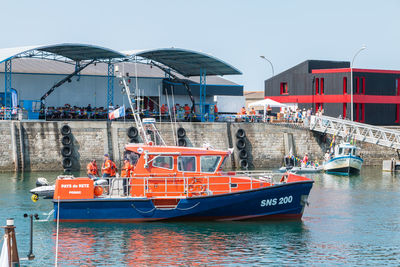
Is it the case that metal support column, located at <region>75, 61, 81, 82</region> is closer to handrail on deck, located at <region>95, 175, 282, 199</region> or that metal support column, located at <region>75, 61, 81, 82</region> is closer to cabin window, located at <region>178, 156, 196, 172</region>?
handrail on deck, located at <region>95, 175, 282, 199</region>

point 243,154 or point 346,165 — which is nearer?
point 346,165

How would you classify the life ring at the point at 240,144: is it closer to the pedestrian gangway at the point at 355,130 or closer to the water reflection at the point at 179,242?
the pedestrian gangway at the point at 355,130

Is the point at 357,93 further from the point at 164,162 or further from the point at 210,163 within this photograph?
the point at 164,162

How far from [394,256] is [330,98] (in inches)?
1529

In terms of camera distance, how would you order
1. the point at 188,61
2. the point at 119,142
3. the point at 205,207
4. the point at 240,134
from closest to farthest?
1. the point at 205,207
2. the point at 119,142
3. the point at 240,134
4. the point at 188,61

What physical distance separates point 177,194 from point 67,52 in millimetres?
24906

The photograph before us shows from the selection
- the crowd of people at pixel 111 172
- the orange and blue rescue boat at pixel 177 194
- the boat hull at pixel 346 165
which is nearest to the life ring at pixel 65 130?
the boat hull at pixel 346 165

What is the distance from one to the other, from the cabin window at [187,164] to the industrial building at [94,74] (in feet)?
67.5

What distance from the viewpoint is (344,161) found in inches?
1791

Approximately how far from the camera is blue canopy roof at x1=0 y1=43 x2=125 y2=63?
143 ft

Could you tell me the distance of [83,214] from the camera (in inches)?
950

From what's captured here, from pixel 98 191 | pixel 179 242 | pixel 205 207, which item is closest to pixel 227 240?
pixel 179 242

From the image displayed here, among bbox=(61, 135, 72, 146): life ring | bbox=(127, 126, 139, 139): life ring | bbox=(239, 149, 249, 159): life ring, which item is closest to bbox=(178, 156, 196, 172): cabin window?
bbox=(61, 135, 72, 146): life ring

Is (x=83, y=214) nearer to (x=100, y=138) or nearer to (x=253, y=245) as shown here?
(x=253, y=245)
